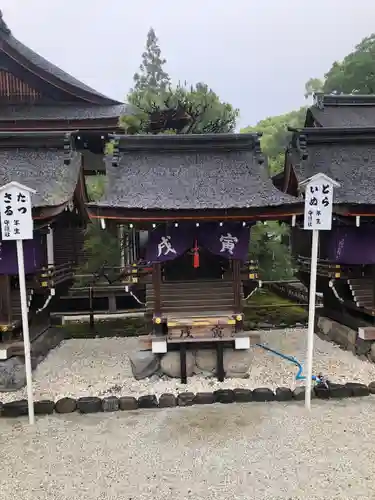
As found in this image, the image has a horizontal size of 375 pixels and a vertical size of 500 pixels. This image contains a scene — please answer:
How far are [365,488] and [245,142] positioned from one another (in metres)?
7.88

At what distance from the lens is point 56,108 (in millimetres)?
16172

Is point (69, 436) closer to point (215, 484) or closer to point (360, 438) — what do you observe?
point (215, 484)

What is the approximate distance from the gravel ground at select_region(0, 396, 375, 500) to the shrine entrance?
3.39 metres

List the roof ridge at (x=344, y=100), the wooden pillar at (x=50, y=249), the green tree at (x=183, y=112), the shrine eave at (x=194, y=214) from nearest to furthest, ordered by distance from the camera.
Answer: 1. the shrine eave at (x=194, y=214)
2. the wooden pillar at (x=50, y=249)
3. the roof ridge at (x=344, y=100)
4. the green tree at (x=183, y=112)

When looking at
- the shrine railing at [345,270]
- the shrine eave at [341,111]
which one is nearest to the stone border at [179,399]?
the shrine railing at [345,270]

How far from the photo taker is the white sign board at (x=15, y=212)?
7262 millimetres

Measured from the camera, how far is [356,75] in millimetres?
33031

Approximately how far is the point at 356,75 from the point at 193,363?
105 feet

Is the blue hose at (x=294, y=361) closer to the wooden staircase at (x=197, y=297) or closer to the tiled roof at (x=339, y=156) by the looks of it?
the wooden staircase at (x=197, y=297)

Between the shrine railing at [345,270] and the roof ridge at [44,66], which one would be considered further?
the roof ridge at [44,66]

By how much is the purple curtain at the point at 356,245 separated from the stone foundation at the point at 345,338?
2075 millimetres

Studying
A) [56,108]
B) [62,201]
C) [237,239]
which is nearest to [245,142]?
[237,239]

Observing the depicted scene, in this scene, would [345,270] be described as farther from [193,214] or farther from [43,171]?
[43,171]

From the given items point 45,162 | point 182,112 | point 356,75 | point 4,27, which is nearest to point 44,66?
point 4,27
